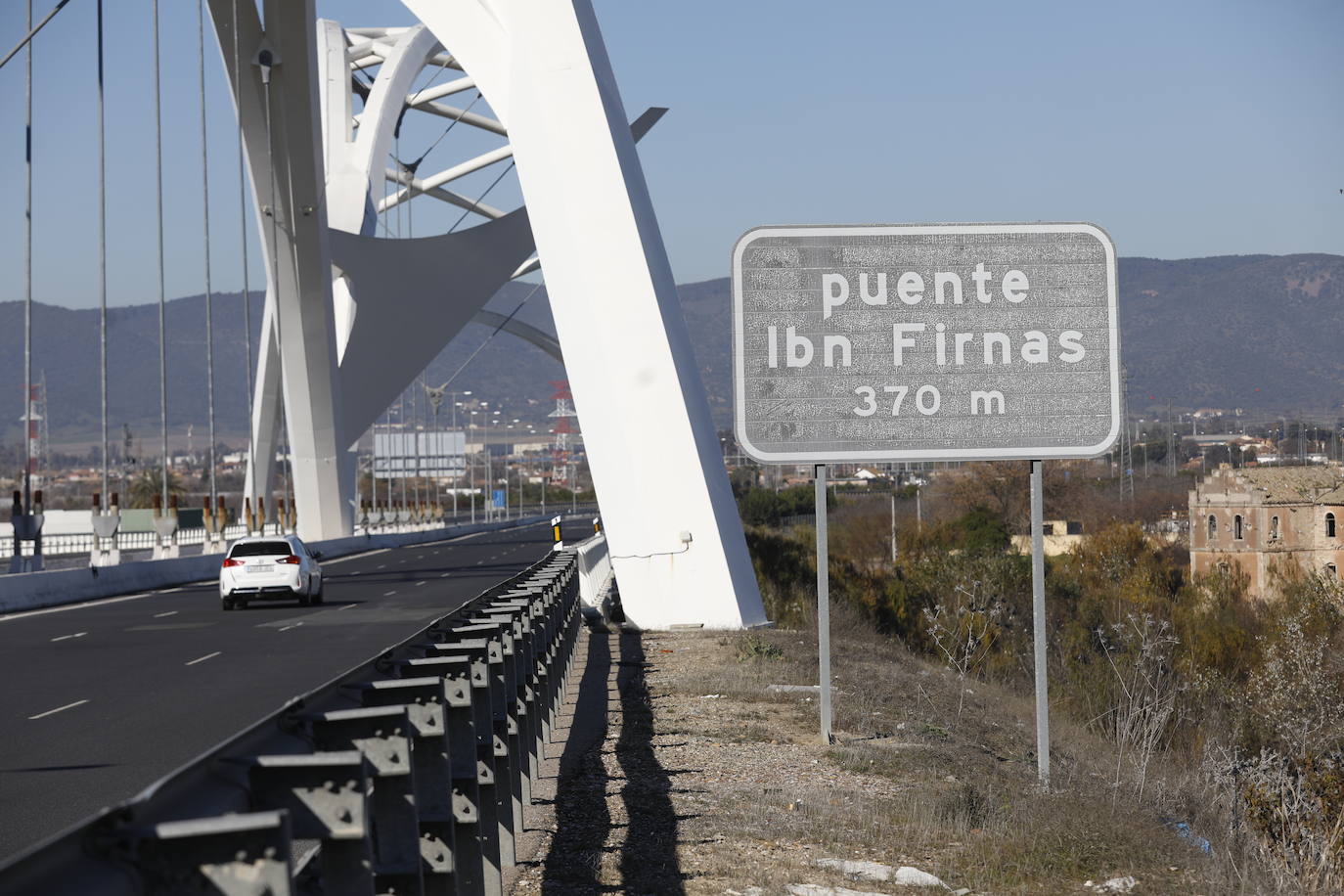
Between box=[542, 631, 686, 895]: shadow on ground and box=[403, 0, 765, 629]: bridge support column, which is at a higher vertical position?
box=[403, 0, 765, 629]: bridge support column

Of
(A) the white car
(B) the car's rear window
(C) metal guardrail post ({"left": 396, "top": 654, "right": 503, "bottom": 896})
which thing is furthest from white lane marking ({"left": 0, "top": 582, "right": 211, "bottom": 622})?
(C) metal guardrail post ({"left": 396, "top": 654, "right": 503, "bottom": 896})

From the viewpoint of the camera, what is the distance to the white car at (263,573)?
3044cm

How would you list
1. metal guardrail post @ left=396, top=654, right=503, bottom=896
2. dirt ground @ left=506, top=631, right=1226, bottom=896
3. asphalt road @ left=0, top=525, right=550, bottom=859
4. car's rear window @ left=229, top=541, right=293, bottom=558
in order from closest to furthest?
metal guardrail post @ left=396, top=654, right=503, bottom=896 < dirt ground @ left=506, top=631, right=1226, bottom=896 < asphalt road @ left=0, top=525, right=550, bottom=859 < car's rear window @ left=229, top=541, right=293, bottom=558

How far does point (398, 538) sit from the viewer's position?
7556 centimetres

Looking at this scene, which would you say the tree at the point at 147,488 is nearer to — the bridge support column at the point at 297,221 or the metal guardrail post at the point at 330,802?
the bridge support column at the point at 297,221

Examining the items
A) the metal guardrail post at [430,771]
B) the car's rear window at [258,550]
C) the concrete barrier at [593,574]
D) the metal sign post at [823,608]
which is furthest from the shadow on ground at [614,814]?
the car's rear window at [258,550]

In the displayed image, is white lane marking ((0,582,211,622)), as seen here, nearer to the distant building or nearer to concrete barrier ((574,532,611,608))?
concrete barrier ((574,532,611,608))

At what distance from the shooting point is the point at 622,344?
23016mm

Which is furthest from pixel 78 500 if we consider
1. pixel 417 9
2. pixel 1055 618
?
pixel 417 9

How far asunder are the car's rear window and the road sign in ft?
67.6

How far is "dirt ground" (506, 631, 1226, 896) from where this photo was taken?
7.70 metres

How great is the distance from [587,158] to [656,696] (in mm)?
10687

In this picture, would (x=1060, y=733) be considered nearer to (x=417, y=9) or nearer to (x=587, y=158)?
(x=587, y=158)

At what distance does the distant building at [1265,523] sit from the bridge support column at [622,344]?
6496 cm
